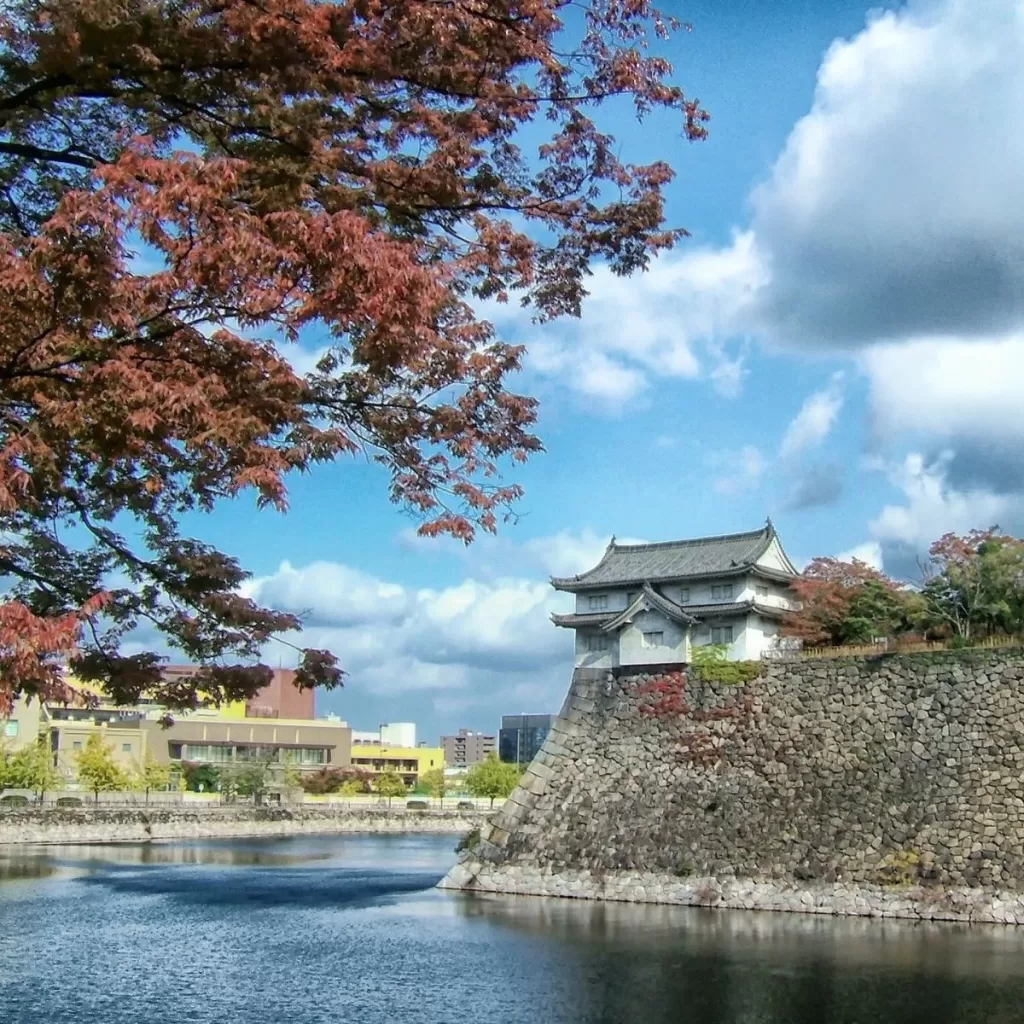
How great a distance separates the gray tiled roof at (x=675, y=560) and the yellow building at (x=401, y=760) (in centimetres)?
5489

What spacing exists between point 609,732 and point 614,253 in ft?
64.8

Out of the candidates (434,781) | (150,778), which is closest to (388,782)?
(434,781)

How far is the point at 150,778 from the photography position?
60844mm

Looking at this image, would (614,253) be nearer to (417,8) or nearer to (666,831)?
(417,8)

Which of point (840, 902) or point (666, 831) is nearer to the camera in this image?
point (840, 902)

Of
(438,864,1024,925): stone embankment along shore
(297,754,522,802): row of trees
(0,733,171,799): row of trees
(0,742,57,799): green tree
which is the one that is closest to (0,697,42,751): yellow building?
(0,733,171,799): row of trees

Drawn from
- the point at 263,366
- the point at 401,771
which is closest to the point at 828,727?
the point at 263,366

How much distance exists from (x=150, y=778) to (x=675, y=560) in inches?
1335

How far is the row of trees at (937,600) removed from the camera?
1013 inches

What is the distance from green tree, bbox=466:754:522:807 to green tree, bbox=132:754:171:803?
1959 cm

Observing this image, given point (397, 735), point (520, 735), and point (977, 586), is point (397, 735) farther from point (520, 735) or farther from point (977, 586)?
point (977, 586)

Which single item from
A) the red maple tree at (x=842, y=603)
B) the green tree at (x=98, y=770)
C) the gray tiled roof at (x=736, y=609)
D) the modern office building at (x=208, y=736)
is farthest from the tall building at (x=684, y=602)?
the green tree at (x=98, y=770)

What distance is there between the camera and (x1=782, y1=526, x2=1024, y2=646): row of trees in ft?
84.4

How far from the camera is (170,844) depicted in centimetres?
4878
